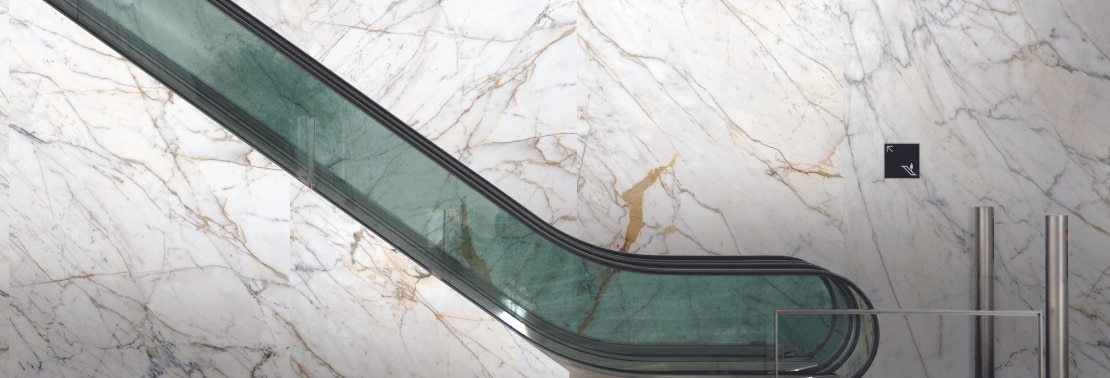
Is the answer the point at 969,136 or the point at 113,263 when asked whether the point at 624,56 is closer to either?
the point at 969,136

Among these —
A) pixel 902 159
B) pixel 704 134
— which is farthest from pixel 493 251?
pixel 902 159

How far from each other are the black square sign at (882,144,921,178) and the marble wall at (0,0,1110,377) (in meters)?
0.04

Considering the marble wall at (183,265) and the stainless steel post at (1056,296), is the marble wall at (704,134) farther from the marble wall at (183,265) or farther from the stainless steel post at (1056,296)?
the stainless steel post at (1056,296)

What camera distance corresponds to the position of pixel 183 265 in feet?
10.7

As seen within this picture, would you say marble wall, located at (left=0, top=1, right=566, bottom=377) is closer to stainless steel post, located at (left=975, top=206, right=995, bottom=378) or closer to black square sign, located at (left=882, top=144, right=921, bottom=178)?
black square sign, located at (left=882, top=144, right=921, bottom=178)

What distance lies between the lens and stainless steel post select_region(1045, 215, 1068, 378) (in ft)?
7.47

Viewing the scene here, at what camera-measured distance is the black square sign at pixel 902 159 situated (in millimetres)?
3148

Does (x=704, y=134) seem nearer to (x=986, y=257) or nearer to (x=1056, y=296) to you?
(x=986, y=257)

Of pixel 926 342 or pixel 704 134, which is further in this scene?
pixel 704 134

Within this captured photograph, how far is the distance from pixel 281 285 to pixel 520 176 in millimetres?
1099

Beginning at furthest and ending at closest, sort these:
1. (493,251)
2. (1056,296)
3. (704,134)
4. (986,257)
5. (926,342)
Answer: (704,134) → (986,257) → (926,342) → (1056,296) → (493,251)

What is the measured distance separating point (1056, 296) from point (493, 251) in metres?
1.85

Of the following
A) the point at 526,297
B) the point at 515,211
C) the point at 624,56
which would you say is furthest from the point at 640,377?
the point at 624,56

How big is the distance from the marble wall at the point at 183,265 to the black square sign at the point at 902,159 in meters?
1.57
